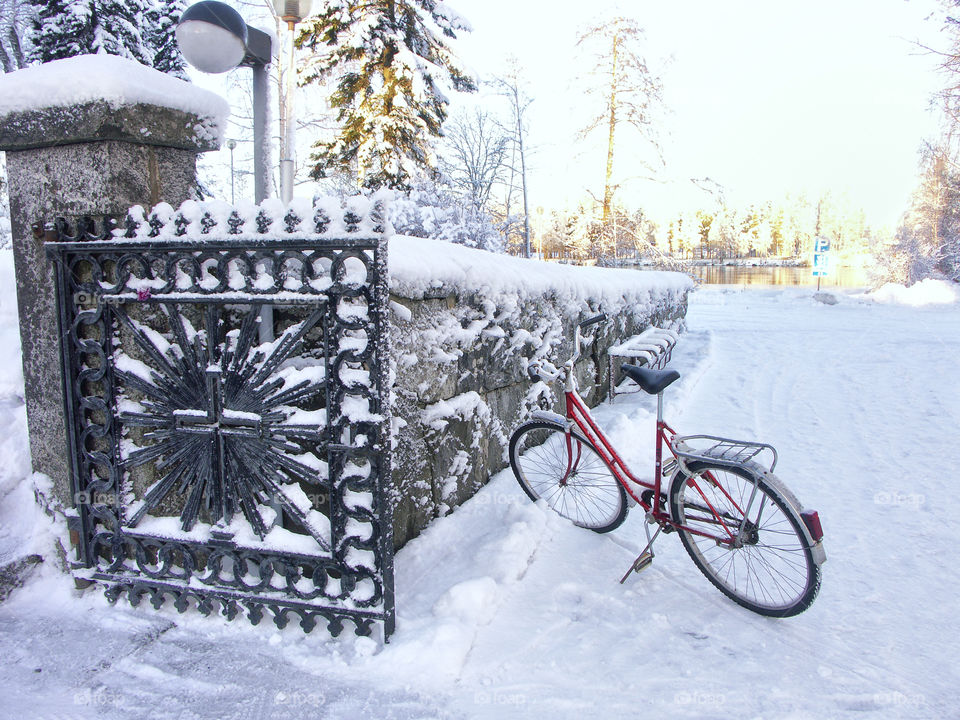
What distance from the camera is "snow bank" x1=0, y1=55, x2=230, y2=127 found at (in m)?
2.52

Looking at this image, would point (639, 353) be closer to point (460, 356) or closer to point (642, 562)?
point (460, 356)

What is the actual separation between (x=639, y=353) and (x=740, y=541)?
12.6 ft

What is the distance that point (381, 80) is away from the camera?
17.3 m

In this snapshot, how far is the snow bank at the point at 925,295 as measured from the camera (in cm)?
1791

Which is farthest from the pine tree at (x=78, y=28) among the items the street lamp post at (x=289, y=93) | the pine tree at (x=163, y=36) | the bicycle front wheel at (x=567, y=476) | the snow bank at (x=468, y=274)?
the bicycle front wheel at (x=567, y=476)

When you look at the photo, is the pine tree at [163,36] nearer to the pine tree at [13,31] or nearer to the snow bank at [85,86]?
the pine tree at [13,31]

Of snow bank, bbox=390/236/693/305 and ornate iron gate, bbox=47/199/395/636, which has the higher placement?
snow bank, bbox=390/236/693/305

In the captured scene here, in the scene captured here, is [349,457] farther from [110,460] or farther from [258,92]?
[258,92]

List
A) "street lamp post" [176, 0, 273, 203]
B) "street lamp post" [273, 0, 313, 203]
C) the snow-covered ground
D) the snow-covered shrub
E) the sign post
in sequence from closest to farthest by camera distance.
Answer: the snow-covered ground < "street lamp post" [176, 0, 273, 203] < "street lamp post" [273, 0, 313, 203] < the snow-covered shrub < the sign post

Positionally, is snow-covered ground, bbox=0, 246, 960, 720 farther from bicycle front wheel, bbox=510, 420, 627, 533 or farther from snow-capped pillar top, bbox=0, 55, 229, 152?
snow-capped pillar top, bbox=0, 55, 229, 152

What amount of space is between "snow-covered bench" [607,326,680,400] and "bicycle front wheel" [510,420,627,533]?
8.00 feet

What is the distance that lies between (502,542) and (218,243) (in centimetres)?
186

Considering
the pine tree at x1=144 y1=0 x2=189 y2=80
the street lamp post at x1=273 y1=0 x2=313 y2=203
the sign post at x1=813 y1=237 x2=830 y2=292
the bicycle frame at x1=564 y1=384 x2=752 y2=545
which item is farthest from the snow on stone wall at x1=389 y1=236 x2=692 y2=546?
the sign post at x1=813 y1=237 x2=830 y2=292

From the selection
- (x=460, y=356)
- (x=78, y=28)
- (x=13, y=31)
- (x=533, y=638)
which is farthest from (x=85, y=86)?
(x=13, y=31)
